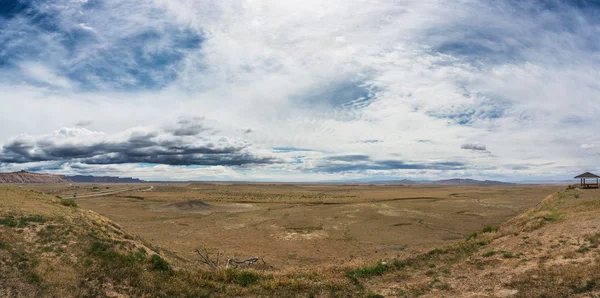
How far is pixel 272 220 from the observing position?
4569cm

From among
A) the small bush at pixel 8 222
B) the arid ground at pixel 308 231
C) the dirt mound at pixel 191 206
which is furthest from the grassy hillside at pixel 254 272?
the dirt mound at pixel 191 206

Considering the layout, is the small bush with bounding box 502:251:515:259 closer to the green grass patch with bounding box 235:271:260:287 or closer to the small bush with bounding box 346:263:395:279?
the small bush with bounding box 346:263:395:279

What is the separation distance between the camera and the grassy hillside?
11648 mm

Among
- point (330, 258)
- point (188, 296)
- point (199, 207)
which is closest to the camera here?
point (188, 296)

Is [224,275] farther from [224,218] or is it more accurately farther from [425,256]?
[224,218]

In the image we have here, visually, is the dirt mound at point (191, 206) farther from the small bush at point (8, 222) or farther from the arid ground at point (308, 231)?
the small bush at point (8, 222)

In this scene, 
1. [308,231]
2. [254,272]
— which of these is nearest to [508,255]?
[254,272]

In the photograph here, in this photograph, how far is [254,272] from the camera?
46.6 ft

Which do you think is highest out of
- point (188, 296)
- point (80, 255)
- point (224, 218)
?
point (80, 255)

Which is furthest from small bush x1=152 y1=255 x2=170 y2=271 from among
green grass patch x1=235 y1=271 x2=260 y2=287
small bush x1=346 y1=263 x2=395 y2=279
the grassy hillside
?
small bush x1=346 y1=263 x2=395 y2=279

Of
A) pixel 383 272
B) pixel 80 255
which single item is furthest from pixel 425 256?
pixel 80 255

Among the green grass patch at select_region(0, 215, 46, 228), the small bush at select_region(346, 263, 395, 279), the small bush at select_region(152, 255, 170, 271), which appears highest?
the green grass patch at select_region(0, 215, 46, 228)

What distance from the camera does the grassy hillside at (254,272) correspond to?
11.6 meters

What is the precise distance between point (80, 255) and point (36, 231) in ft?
11.4
